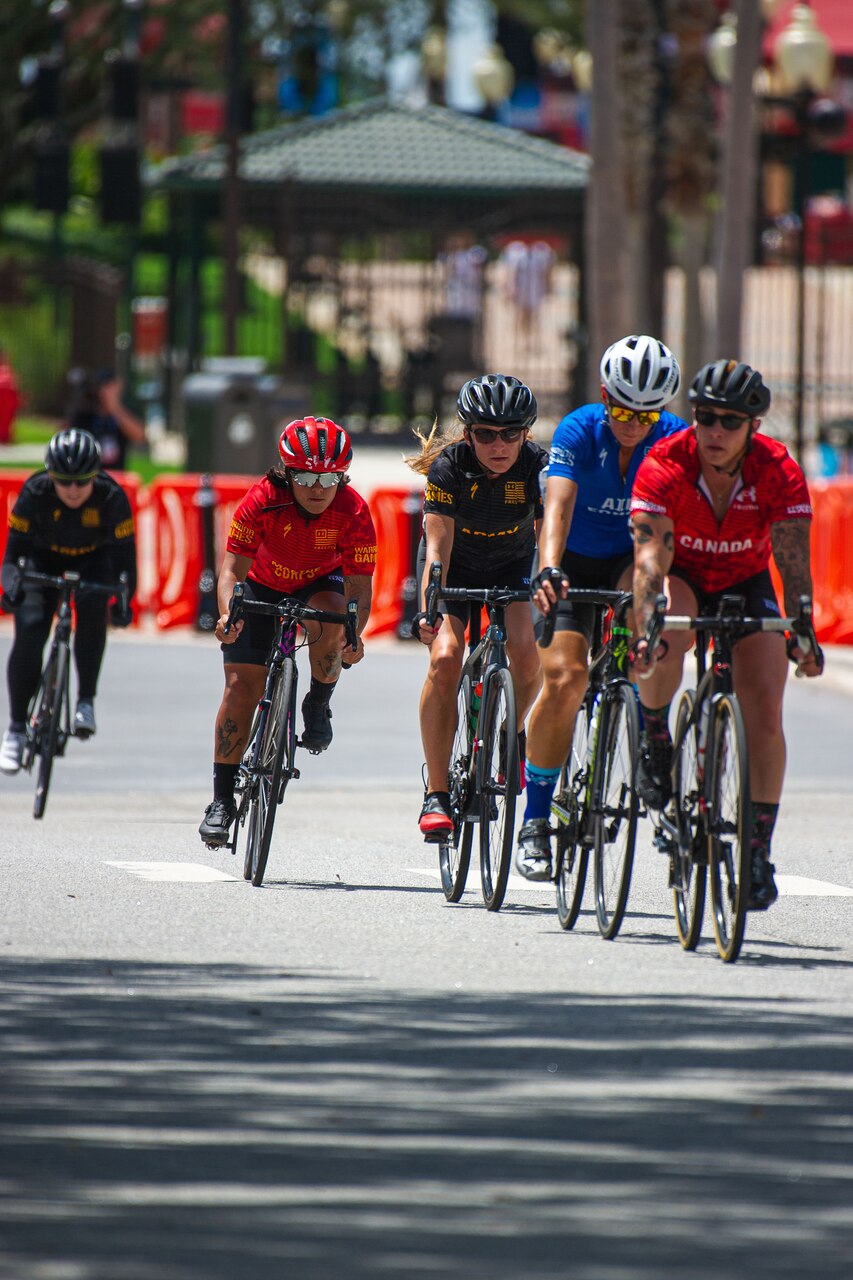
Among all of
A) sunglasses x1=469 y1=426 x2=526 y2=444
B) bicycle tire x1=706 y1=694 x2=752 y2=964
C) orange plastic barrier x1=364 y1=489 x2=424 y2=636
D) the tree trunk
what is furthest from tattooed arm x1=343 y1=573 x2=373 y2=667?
the tree trunk

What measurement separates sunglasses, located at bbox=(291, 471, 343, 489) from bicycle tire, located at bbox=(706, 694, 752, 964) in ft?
7.20

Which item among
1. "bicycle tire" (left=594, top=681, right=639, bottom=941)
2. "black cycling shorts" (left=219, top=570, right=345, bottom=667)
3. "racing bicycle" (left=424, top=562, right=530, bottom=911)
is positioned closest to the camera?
"bicycle tire" (left=594, top=681, right=639, bottom=941)

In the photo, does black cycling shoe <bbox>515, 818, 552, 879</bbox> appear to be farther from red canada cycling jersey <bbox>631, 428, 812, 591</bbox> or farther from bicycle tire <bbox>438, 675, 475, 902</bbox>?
red canada cycling jersey <bbox>631, 428, 812, 591</bbox>

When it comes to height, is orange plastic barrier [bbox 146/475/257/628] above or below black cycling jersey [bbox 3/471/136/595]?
below

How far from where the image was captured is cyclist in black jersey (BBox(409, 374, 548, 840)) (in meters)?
9.21

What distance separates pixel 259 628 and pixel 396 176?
2692 centimetres

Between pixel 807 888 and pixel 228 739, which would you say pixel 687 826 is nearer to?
pixel 807 888

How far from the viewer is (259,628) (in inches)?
383

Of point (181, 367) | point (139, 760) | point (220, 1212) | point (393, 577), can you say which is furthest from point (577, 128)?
point (220, 1212)

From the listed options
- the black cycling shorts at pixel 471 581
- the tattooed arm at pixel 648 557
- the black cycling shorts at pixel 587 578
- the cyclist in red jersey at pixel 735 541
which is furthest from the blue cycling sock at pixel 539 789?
the tattooed arm at pixel 648 557

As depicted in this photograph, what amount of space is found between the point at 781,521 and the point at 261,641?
2.38 metres

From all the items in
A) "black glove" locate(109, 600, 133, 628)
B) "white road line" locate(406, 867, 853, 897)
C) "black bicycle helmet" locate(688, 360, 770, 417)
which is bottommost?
"white road line" locate(406, 867, 853, 897)

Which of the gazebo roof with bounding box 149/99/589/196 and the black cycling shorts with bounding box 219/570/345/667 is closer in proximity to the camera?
the black cycling shorts with bounding box 219/570/345/667

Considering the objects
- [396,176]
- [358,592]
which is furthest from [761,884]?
[396,176]
